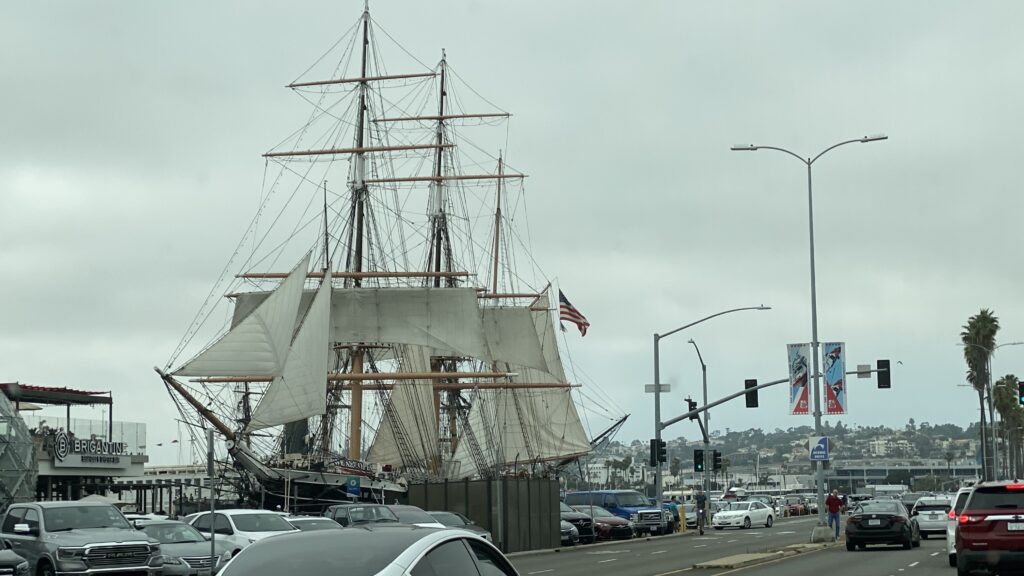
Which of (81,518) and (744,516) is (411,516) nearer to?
(81,518)

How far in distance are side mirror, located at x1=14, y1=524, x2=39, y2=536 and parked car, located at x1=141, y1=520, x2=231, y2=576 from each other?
2.66 m

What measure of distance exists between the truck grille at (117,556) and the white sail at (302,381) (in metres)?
38.7

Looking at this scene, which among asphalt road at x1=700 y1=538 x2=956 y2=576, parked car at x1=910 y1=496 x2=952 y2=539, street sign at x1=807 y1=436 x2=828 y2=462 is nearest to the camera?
asphalt road at x1=700 y1=538 x2=956 y2=576

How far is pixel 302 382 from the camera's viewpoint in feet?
205

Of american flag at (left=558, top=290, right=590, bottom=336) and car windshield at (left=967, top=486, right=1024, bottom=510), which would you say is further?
american flag at (left=558, top=290, right=590, bottom=336)

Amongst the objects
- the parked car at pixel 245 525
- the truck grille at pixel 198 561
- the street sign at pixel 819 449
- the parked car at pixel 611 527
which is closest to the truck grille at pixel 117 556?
the truck grille at pixel 198 561

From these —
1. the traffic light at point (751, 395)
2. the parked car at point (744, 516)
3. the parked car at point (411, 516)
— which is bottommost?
the parked car at point (744, 516)

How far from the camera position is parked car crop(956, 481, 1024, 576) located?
20938mm

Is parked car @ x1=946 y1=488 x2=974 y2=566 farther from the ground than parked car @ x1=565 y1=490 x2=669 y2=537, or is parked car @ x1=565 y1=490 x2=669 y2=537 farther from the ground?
parked car @ x1=946 y1=488 x2=974 y2=566

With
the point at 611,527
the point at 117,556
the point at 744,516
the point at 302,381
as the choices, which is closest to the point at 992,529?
the point at 117,556

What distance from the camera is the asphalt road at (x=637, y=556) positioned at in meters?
30.0

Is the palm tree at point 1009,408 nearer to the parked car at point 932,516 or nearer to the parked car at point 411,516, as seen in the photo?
the parked car at point 932,516

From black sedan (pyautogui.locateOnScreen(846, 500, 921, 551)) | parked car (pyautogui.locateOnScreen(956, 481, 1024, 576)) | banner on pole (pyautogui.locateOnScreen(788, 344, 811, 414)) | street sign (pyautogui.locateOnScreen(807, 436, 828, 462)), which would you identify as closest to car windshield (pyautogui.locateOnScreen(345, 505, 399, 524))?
parked car (pyautogui.locateOnScreen(956, 481, 1024, 576))

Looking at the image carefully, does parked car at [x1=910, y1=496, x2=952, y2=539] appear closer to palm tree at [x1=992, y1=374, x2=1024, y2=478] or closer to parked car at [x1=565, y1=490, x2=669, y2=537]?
parked car at [x1=565, y1=490, x2=669, y2=537]
